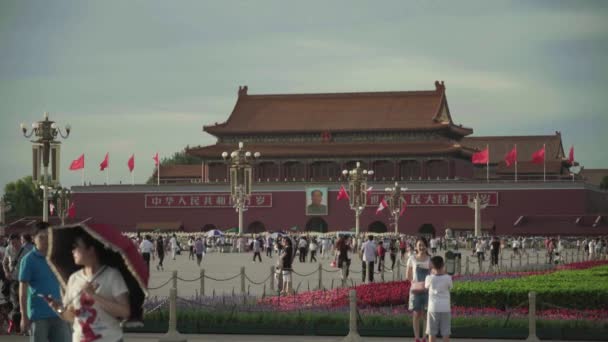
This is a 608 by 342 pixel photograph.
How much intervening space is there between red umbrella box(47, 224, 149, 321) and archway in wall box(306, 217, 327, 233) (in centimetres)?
6461

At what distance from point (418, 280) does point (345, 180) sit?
5831cm

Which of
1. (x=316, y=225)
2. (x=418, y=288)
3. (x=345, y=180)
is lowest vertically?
(x=418, y=288)

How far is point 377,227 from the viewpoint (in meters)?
71.1

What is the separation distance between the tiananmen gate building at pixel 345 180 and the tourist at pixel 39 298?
58467 mm

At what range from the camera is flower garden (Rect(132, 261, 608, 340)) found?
54.4 ft

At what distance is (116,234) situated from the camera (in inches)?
279

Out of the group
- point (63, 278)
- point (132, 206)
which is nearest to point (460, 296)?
point (63, 278)

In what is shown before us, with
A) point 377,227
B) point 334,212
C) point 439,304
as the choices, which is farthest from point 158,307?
point 334,212

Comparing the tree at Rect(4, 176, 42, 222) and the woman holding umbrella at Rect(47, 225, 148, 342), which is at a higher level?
the tree at Rect(4, 176, 42, 222)

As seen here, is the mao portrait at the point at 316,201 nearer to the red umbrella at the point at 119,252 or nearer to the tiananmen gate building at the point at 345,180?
the tiananmen gate building at the point at 345,180

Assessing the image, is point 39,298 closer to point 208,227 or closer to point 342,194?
point 342,194

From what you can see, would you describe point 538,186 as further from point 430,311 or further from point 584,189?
point 430,311

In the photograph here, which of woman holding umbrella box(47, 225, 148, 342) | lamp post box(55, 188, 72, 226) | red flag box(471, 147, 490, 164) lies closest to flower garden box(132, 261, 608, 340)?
woman holding umbrella box(47, 225, 148, 342)

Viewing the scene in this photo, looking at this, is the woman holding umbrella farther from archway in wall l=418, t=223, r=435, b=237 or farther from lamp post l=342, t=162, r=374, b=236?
archway in wall l=418, t=223, r=435, b=237
